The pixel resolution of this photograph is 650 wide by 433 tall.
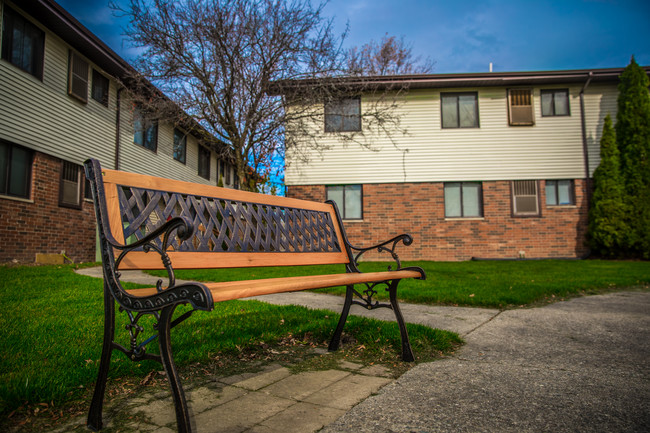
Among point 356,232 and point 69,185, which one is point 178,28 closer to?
point 69,185

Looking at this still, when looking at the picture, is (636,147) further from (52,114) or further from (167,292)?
(52,114)

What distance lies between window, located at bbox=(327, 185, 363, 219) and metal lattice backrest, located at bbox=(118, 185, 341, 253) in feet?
37.5

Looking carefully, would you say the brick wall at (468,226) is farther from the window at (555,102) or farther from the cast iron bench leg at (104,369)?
the cast iron bench leg at (104,369)

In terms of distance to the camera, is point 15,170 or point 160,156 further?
point 160,156

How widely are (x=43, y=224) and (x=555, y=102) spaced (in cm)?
1675

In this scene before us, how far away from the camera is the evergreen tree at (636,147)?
14.1 metres

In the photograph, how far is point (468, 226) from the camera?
14.8 m

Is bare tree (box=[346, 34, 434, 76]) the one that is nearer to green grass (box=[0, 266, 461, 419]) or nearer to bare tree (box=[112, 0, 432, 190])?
bare tree (box=[112, 0, 432, 190])

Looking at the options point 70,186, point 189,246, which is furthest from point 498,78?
point 189,246

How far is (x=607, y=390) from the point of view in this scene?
2467mm

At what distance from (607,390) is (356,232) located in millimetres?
12467

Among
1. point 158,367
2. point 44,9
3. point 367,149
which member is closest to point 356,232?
point 367,149

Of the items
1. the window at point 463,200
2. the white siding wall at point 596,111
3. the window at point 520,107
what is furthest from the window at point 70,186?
the white siding wall at point 596,111

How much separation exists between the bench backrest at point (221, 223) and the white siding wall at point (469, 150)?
11.5 meters
